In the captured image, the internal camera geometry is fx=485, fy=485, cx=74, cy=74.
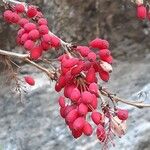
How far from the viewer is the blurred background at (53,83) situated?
1956 millimetres

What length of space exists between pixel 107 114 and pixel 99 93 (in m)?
0.05

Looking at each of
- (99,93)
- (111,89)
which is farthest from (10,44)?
(99,93)

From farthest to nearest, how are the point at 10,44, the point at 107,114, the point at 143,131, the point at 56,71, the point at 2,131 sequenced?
the point at 10,44 < the point at 2,131 < the point at 143,131 < the point at 56,71 < the point at 107,114

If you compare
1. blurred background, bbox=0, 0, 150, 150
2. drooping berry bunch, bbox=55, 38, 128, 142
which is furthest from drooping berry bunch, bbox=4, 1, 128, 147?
blurred background, bbox=0, 0, 150, 150

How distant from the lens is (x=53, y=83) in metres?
2.33

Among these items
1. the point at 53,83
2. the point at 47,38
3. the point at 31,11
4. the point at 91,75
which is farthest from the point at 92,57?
the point at 53,83

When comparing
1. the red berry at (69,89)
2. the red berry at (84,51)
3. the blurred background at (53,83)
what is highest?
the red berry at (84,51)

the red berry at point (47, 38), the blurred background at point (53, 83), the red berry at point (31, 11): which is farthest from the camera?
the blurred background at point (53, 83)

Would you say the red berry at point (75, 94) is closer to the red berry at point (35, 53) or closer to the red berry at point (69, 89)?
the red berry at point (69, 89)

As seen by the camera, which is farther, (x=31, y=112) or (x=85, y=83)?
(x=31, y=112)

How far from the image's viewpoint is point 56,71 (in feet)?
3.84

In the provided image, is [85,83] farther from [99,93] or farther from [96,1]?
[96,1]

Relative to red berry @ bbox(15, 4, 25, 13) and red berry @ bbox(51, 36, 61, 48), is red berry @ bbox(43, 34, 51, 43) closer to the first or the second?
red berry @ bbox(51, 36, 61, 48)

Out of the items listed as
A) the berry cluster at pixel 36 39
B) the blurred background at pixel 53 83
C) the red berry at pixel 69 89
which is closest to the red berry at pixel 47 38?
the berry cluster at pixel 36 39
